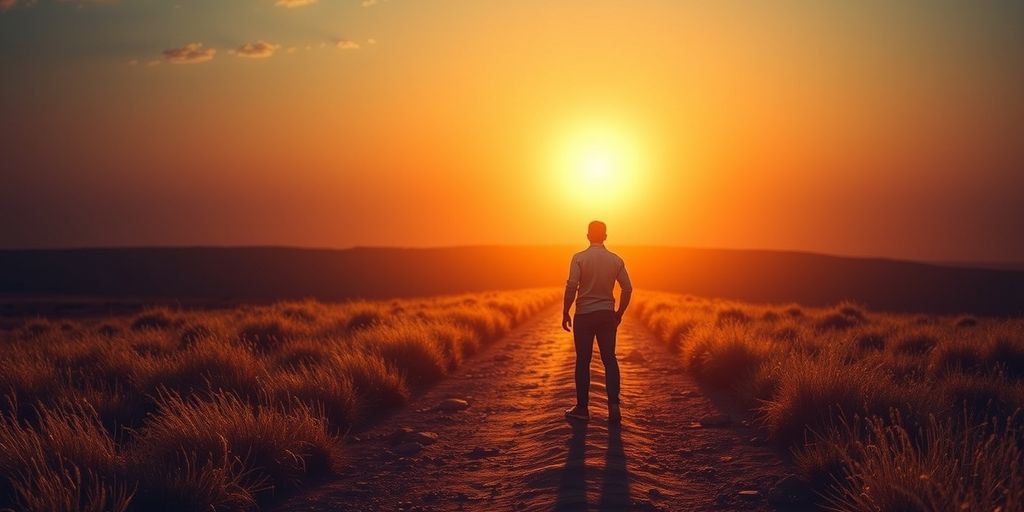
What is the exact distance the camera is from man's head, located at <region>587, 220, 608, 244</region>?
955cm

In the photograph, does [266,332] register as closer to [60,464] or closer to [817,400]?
[60,464]

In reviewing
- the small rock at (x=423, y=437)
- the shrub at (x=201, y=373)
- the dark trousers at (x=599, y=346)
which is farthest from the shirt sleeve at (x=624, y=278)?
the shrub at (x=201, y=373)

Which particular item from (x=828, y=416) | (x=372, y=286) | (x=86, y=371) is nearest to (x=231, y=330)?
(x=86, y=371)

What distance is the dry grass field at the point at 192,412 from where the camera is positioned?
5555 mm

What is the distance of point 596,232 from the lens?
376 inches

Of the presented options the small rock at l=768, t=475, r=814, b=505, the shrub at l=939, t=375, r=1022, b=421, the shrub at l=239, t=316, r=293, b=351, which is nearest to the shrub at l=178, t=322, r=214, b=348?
the shrub at l=239, t=316, r=293, b=351

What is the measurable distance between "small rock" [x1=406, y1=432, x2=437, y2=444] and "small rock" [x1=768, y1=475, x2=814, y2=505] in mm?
4149

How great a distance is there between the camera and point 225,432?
6598mm

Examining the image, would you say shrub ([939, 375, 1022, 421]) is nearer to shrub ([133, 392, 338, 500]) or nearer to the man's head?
the man's head

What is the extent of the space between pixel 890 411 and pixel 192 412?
20.0 ft

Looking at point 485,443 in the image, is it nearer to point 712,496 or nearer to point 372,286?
point 712,496

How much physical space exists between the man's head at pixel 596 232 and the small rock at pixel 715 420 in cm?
288

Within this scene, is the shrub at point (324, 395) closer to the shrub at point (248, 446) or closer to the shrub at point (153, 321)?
the shrub at point (248, 446)

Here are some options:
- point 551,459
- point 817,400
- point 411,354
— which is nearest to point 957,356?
point 817,400
